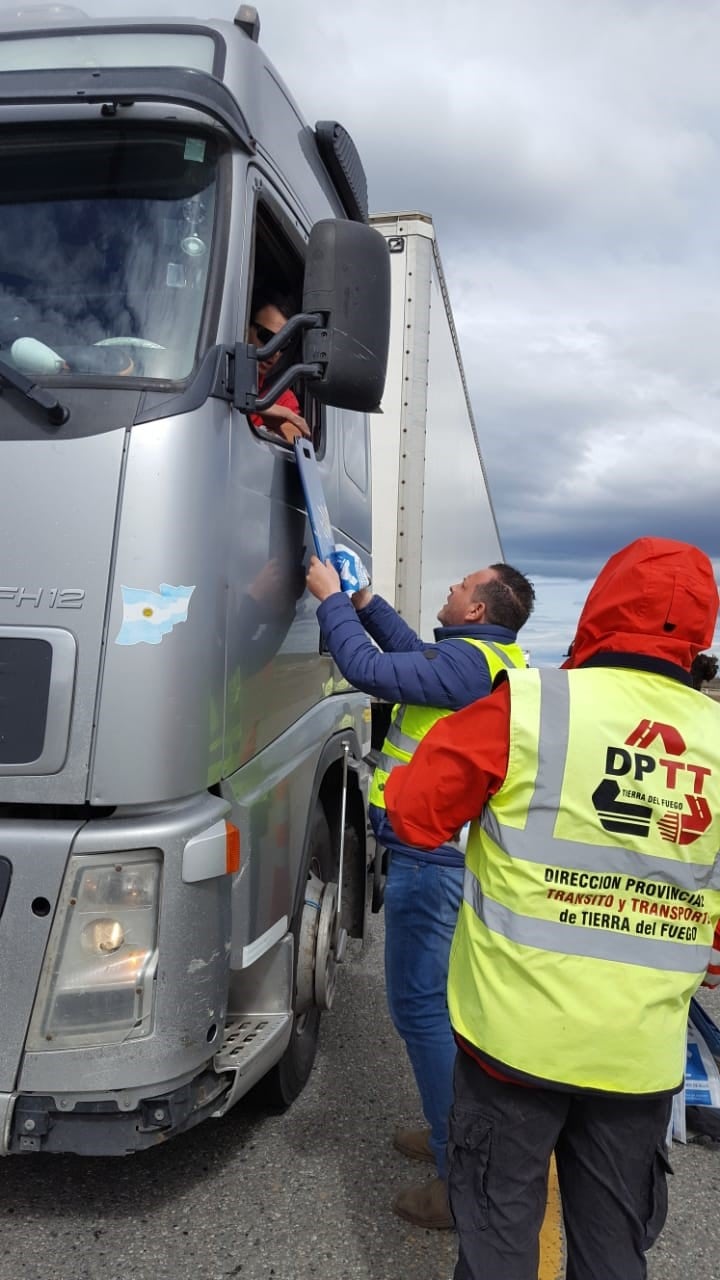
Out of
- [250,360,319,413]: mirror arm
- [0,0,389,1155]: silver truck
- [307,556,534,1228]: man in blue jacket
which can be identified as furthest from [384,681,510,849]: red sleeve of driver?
[250,360,319,413]: mirror arm

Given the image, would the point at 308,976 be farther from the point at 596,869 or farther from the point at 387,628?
the point at 596,869

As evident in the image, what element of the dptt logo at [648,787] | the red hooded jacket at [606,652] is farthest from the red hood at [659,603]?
the dptt logo at [648,787]

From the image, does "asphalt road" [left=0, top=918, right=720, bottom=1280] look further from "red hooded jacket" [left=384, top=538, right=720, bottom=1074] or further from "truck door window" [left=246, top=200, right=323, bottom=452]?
"truck door window" [left=246, top=200, right=323, bottom=452]

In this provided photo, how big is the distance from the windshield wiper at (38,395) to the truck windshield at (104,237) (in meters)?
0.19

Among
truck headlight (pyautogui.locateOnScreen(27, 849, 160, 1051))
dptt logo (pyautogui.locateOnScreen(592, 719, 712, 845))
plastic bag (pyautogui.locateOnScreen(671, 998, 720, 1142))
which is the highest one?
dptt logo (pyautogui.locateOnScreen(592, 719, 712, 845))

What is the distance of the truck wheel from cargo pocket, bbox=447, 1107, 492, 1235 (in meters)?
1.10

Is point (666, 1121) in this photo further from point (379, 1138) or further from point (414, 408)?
point (414, 408)

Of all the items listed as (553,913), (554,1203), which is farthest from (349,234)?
(554,1203)

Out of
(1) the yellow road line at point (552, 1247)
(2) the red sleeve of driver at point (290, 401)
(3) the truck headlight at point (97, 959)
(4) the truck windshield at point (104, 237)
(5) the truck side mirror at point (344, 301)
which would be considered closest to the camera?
(3) the truck headlight at point (97, 959)

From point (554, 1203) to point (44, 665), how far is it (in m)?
2.29

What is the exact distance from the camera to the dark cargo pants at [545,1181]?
1831mm

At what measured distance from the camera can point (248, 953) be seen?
244 cm

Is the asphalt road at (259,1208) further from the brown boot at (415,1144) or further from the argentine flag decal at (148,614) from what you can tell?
the argentine flag decal at (148,614)

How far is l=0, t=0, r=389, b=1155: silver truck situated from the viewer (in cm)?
208
